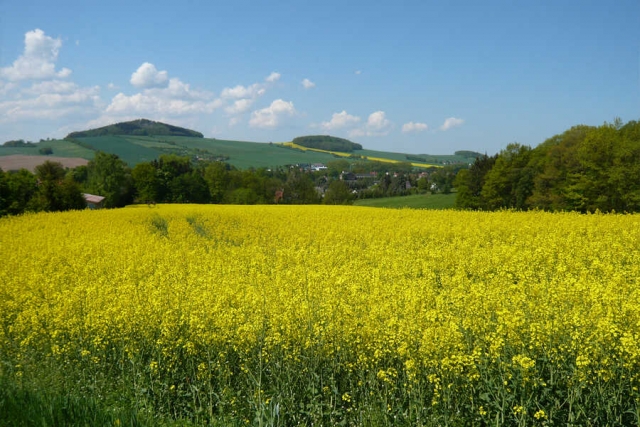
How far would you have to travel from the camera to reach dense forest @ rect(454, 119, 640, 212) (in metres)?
38.8

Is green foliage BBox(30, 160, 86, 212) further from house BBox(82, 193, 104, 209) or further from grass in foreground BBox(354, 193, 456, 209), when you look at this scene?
grass in foreground BBox(354, 193, 456, 209)

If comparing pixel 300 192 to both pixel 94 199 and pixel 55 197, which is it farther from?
pixel 55 197

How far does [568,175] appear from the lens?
144ft

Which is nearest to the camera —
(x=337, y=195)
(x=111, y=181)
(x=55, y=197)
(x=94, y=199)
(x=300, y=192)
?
(x=55, y=197)

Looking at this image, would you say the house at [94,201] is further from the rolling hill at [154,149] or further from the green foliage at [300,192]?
the rolling hill at [154,149]

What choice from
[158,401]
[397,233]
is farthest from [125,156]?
[158,401]

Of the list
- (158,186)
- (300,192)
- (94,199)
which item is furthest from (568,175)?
(94,199)

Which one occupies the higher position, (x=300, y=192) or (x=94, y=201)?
(x=300, y=192)

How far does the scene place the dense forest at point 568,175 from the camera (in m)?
38.8

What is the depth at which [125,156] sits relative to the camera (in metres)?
126

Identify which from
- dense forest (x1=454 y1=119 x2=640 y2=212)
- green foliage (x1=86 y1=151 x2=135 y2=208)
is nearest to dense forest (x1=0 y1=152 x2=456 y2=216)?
green foliage (x1=86 y1=151 x2=135 y2=208)

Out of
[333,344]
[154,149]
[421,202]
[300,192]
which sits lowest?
[421,202]

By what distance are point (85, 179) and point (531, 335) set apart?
84026 millimetres

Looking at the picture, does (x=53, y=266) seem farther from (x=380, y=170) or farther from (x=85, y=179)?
(x=380, y=170)
